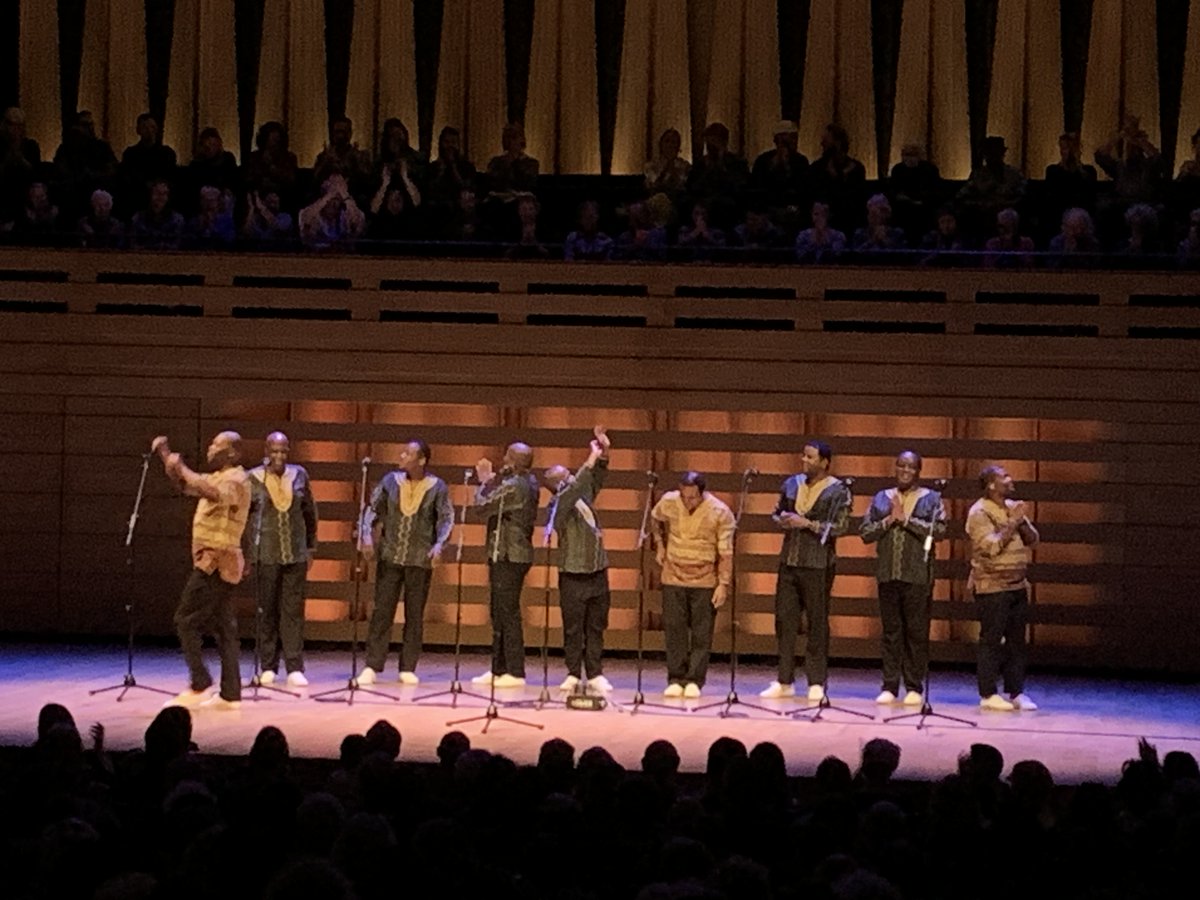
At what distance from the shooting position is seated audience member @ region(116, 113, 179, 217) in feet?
56.4

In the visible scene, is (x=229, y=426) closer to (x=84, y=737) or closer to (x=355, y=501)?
(x=355, y=501)

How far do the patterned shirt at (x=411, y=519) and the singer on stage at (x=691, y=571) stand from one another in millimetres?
1615

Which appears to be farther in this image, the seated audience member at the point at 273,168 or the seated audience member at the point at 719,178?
the seated audience member at the point at 273,168

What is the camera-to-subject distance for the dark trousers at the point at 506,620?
14484mm

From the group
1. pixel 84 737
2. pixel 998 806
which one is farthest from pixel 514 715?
pixel 998 806

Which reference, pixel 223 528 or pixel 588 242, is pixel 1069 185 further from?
pixel 223 528

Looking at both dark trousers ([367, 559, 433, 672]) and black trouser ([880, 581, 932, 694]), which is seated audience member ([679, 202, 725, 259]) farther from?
dark trousers ([367, 559, 433, 672])

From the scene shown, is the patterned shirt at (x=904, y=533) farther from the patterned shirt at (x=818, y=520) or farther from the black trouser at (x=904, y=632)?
the patterned shirt at (x=818, y=520)

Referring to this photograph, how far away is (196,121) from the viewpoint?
19.8m

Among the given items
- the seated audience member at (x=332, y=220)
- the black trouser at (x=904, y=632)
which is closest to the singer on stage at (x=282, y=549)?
the seated audience member at (x=332, y=220)

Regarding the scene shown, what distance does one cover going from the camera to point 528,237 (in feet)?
53.2

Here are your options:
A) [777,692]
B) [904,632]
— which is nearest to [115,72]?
[777,692]

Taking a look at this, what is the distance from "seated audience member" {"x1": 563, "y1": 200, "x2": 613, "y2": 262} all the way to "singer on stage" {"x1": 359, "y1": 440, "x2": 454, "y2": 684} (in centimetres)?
240

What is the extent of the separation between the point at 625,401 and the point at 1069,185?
431 cm
